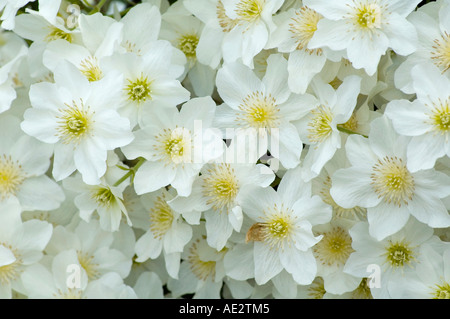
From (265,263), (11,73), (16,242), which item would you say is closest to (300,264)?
(265,263)

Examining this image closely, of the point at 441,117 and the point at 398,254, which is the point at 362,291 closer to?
the point at 398,254

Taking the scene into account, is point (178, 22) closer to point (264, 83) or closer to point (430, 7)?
point (264, 83)

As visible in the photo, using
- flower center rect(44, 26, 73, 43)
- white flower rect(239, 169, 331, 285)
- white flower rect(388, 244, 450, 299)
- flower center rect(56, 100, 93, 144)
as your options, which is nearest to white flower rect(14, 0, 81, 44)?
flower center rect(44, 26, 73, 43)

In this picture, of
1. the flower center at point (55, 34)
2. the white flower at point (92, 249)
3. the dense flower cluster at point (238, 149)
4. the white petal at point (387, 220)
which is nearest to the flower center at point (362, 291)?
the dense flower cluster at point (238, 149)

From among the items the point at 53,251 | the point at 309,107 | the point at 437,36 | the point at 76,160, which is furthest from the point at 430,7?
the point at 53,251

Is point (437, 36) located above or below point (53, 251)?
above

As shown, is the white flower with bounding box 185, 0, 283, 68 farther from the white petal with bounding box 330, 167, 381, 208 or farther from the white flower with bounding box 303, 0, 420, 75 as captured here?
the white petal with bounding box 330, 167, 381, 208
